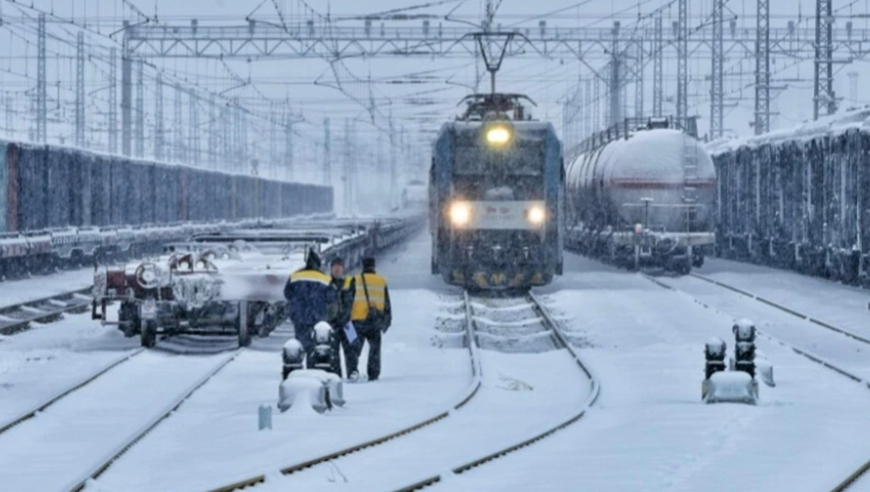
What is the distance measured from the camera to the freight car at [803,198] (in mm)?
30484

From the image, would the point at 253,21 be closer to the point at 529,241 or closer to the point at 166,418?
the point at 529,241

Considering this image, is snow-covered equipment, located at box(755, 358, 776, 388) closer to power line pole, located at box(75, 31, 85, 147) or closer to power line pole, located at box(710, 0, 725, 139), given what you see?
power line pole, located at box(710, 0, 725, 139)

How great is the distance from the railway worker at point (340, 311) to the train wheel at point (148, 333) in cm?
435

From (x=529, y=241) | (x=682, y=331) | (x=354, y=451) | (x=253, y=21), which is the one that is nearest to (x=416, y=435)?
(x=354, y=451)

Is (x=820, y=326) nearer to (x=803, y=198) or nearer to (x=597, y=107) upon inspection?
(x=803, y=198)

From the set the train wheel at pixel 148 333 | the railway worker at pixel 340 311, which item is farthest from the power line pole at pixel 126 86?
the railway worker at pixel 340 311

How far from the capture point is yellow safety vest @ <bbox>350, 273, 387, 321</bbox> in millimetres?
15664

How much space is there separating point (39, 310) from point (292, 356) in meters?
12.8

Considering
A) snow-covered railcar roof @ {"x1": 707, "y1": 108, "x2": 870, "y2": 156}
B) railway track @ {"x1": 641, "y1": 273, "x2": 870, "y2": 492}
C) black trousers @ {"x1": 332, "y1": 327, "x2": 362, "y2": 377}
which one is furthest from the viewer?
snow-covered railcar roof @ {"x1": 707, "y1": 108, "x2": 870, "y2": 156}

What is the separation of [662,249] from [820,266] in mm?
3492

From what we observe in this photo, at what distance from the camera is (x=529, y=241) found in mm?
27625

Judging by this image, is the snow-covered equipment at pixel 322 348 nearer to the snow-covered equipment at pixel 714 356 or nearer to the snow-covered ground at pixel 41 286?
the snow-covered equipment at pixel 714 356

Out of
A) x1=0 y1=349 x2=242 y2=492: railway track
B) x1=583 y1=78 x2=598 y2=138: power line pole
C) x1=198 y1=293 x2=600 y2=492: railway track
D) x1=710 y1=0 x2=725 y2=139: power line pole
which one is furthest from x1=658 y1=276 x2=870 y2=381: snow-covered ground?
x1=583 y1=78 x2=598 y2=138: power line pole

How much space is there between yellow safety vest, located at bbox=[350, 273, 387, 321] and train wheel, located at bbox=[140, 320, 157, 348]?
4.52m
